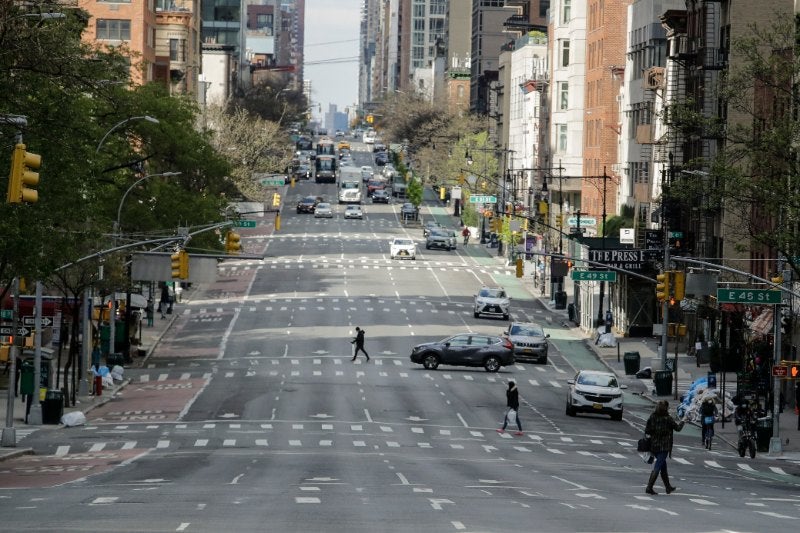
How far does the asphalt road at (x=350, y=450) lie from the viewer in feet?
94.0

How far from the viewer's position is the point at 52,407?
52.6 metres

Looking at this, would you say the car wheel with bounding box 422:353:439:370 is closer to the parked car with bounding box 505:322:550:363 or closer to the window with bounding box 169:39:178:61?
the parked car with bounding box 505:322:550:363

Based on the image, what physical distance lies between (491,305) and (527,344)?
16137 mm

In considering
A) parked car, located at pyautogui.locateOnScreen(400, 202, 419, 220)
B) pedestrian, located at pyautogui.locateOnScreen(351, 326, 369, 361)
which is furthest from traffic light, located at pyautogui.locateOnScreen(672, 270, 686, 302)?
parked car, located at pyautogui.locateOnScreen(400, 202, 419, 220)

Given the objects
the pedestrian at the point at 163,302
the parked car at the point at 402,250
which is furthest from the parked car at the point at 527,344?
the parked car at the point at 402,250

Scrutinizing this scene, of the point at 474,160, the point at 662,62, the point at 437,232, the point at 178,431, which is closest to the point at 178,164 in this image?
the point at 662,62

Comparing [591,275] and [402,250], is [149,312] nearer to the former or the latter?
[591,275]

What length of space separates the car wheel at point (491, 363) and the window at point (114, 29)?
62930mm

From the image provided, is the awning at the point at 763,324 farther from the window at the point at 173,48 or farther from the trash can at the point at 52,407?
the window at the point at 173,48

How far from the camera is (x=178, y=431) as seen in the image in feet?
165

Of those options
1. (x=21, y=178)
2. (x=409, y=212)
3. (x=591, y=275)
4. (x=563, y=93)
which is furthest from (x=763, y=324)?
(x=409, y=212)

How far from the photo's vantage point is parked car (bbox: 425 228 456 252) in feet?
445

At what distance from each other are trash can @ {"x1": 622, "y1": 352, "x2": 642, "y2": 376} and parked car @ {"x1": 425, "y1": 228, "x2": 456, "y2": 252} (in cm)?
6287

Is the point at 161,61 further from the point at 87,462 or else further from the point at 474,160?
the point at 87,462
